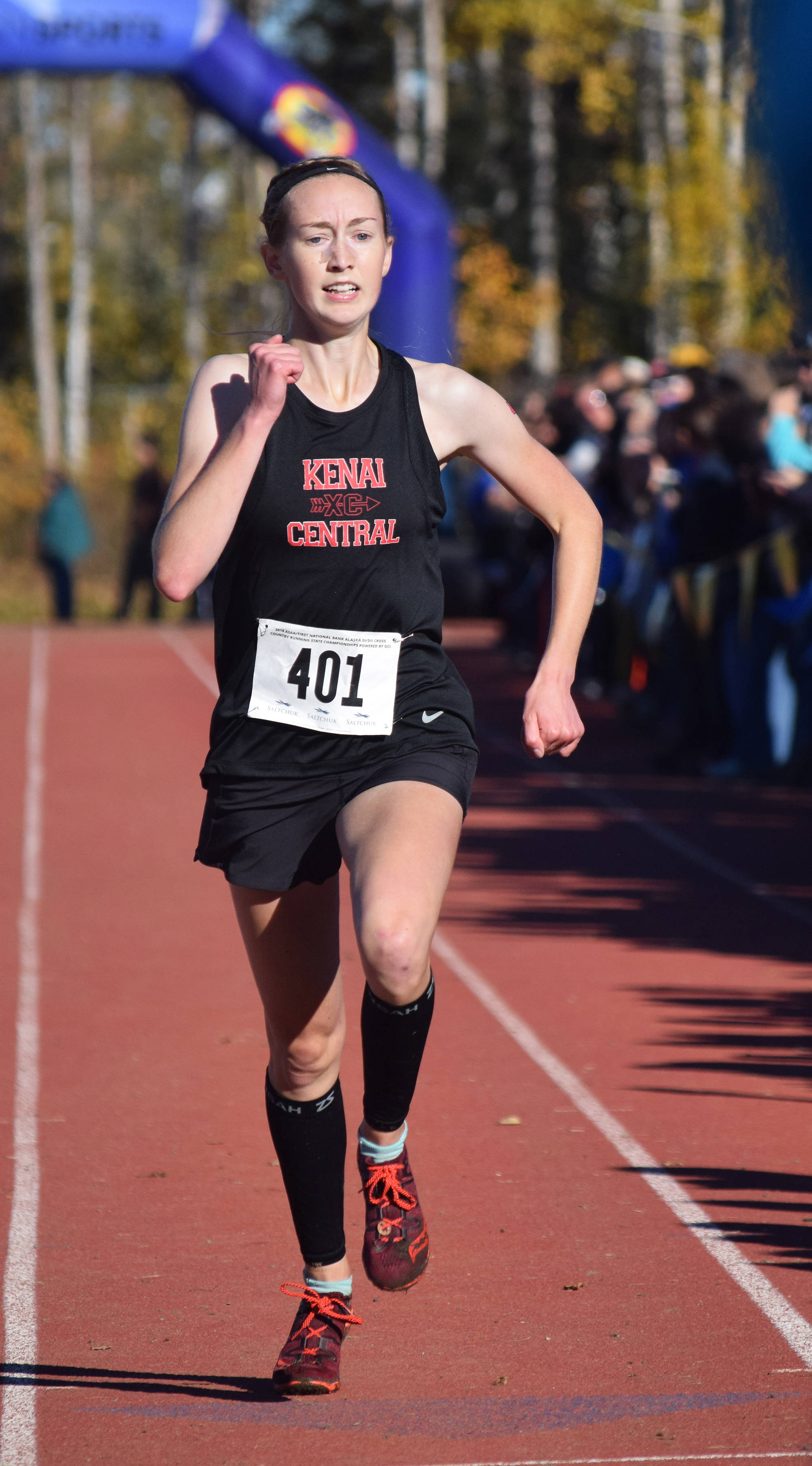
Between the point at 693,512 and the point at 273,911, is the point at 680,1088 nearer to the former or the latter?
the point at 273,911

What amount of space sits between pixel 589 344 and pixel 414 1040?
132 feet

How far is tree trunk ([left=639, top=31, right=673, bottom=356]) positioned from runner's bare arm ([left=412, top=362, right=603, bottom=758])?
26417 millimetres

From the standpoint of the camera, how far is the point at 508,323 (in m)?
41.5

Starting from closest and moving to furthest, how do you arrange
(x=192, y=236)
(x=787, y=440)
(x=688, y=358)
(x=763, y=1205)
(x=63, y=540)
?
1. (x=763, y=1205)
2. (x=787, y=440)
3. (x=688, y=358)
4. (x=63, y=540)
5. (x=192, y=236)

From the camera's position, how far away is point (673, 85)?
106 ft

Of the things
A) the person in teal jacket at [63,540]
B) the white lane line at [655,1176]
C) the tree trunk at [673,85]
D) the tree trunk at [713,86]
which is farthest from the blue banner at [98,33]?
the white lane line at [655,1176]

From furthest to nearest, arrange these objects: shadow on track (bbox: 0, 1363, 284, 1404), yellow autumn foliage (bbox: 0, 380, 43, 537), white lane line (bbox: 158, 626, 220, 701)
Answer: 1. yellow autumn foliage (bbox: 0, 380, 43, 537)
2. white lane line (bbox: 158, 626, 220, 701)
3. shadow on track (bbox: 0, 1363, 284, 1404)

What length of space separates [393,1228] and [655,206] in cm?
2882

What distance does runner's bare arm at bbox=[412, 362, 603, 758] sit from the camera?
355cm

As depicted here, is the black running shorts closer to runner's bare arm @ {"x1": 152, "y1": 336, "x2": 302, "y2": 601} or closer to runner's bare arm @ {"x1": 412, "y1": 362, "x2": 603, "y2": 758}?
runner's bare arm @ {"x1": 412, "y1": 362, "x2": 603, "y2": 758}

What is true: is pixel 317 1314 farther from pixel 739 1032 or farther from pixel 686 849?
pixel 686 849

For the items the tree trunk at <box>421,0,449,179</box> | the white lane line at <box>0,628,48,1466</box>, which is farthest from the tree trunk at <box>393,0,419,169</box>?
the white lane line at <box>0,628,48,1466</box>

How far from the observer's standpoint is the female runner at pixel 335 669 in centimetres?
338

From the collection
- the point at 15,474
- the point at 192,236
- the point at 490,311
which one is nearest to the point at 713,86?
the point at 192,236
